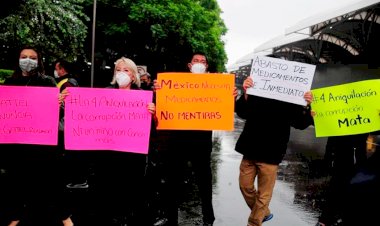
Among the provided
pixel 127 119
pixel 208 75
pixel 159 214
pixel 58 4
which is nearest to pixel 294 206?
pixel 159 214

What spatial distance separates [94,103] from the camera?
4352 millimetres

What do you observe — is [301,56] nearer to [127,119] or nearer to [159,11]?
[159,11]

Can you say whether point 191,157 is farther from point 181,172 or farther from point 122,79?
point 122,79

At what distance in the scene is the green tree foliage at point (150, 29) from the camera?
21.5 metres

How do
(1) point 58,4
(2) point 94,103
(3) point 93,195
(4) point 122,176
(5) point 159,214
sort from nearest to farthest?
1. (4) point 122,176
2. (2) point 94,103
3. (5) point 159,214
4. (3) point 93,195
5. (1) point 58,4

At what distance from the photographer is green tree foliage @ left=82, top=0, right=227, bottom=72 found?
21.5m

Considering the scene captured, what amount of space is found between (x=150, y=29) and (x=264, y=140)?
18.2 m

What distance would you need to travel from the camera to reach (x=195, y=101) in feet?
15.1

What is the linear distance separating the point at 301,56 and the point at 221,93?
2908 centimetres

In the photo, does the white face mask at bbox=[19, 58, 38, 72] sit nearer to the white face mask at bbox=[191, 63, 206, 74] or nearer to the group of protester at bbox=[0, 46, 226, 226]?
the group of protester at bbox=[0, 46, 226, 226]

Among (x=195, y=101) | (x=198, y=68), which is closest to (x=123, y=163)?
(x=195, y=101)

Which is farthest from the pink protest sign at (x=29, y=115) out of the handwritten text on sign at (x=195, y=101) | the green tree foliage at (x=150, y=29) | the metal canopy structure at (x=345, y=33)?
the green tree foliage at (x=150, y=29)

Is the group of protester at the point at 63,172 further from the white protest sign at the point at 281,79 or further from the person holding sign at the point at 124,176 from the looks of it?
the white protest sign at the point at 281,79

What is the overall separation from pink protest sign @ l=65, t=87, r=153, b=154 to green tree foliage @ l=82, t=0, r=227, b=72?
15.5 m
